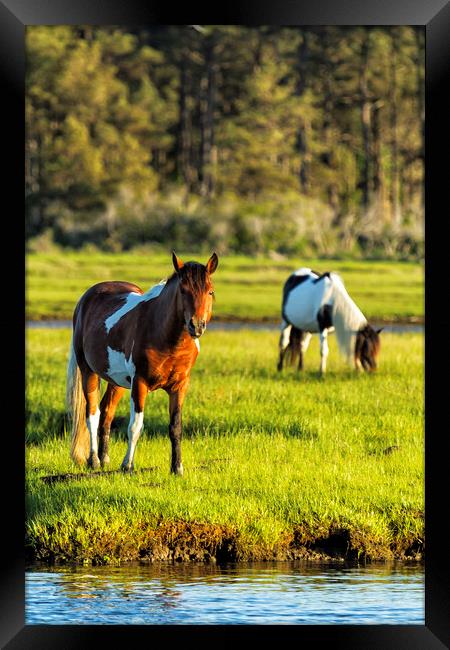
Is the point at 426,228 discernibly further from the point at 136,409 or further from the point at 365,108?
the point at 365,108

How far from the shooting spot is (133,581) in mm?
8570

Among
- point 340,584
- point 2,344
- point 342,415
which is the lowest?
point 340,584

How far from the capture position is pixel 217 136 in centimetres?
4969

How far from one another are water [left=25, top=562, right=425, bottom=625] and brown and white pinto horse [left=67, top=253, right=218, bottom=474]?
1.48 m

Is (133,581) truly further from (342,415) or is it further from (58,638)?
(342,415)

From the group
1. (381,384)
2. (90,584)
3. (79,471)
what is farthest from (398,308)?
(90,584)

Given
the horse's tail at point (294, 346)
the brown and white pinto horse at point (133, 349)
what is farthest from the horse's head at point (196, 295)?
the horse's tail at point (294, 346)

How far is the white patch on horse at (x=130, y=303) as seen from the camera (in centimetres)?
999

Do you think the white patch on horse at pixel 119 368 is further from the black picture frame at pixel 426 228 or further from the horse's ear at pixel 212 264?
the black picture frame at pixel 426 228

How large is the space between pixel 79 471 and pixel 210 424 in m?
2.35

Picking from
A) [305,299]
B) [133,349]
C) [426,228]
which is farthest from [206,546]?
[305,299]

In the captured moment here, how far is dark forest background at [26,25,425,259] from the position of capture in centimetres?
4603

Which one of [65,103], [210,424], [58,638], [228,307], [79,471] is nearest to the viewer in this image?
[58,638]

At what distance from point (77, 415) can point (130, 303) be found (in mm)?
1273
